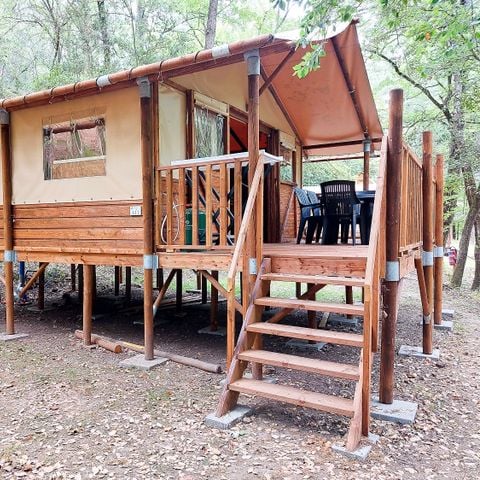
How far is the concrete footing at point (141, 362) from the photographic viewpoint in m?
4.99

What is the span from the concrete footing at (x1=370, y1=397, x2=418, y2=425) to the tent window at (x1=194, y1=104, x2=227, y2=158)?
3.68 m

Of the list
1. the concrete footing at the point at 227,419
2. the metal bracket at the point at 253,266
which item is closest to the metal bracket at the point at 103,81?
the metal bracket at the point at 253,266

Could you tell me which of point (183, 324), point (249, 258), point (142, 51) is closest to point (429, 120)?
point (142, 51)

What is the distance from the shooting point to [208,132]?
237 inches

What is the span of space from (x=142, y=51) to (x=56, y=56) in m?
2.44

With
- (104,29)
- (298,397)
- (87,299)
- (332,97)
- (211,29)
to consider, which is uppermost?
(104,29)

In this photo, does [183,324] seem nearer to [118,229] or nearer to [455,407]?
[118,229]

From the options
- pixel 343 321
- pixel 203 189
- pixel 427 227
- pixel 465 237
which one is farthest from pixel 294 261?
pixel 465 237

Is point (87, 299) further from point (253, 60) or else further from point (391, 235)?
point (391, 235)

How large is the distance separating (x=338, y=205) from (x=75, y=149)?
361cm

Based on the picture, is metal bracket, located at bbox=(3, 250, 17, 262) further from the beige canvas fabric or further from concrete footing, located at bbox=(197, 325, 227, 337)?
concrete footing, located at bbox=(197, 325, 227, 337)

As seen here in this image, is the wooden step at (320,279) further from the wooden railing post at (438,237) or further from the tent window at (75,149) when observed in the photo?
the wooden railing post at (438,237)

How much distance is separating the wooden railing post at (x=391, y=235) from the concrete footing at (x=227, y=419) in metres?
1.28

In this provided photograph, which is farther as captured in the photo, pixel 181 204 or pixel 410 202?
pixel 181 204
